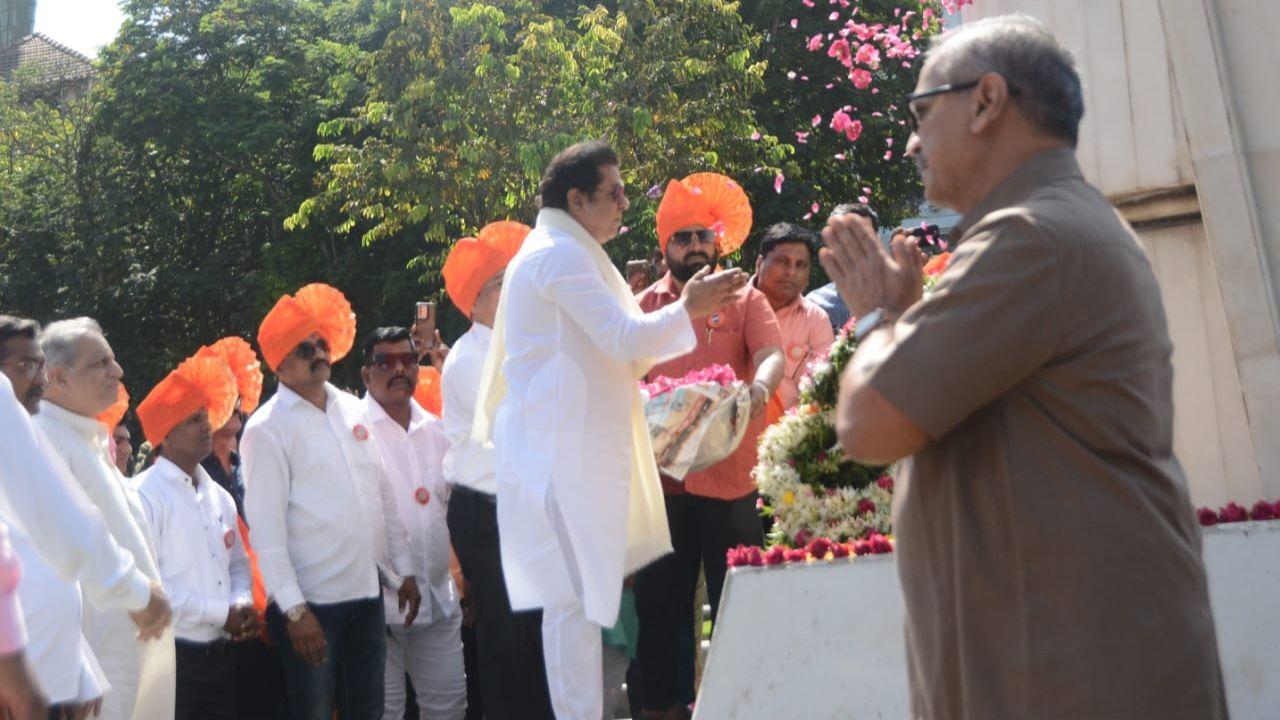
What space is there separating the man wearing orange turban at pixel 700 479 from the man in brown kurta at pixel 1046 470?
390 cm

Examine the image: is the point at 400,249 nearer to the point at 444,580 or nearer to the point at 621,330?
the point at 444,580

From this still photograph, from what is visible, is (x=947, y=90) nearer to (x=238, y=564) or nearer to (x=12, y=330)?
(x=12, y=330)

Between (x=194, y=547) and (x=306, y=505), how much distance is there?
535 millimetres

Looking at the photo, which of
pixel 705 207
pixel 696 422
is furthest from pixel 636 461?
pixel 705 207

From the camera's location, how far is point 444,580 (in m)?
8.16

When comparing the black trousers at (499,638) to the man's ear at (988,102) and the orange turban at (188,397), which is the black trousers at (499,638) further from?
the man's ear at (988,102)

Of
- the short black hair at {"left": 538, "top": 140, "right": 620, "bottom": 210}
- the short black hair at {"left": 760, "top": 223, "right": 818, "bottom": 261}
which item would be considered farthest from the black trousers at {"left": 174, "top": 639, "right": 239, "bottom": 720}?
the short black hair at {"left": 760, "top": 223, "right": 818, "bottom": 261}

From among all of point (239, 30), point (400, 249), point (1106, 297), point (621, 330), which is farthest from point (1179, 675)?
point (239, 30)

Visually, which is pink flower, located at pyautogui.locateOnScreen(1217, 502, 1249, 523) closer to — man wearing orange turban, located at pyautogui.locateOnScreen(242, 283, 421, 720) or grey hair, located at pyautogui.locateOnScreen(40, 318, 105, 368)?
man wearing orange turban, located at pyautogui.locateOnScreen(242, 283, 421, 720)

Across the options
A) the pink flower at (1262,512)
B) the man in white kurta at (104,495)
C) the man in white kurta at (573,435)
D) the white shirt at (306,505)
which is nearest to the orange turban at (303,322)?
the white shirt at (306,505)

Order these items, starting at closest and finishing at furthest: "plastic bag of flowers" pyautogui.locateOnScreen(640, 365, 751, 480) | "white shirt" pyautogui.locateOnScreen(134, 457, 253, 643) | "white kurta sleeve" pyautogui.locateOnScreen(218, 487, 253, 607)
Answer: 1. "plastic bag of flowers" pyautogui.locateOnScreen(640, 365, 751, 480)
2. "white shirt" pyautogui.locateOnScreen(134, 457, 253, 643)
3. "white kurta sleeve" pyautogui.locateOnScreen(218, 487, 253, 607)

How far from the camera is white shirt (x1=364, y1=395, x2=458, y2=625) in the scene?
8.09 metres

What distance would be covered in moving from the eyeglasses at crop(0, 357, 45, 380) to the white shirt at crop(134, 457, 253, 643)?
5.02ft

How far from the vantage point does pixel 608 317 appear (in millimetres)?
5766
